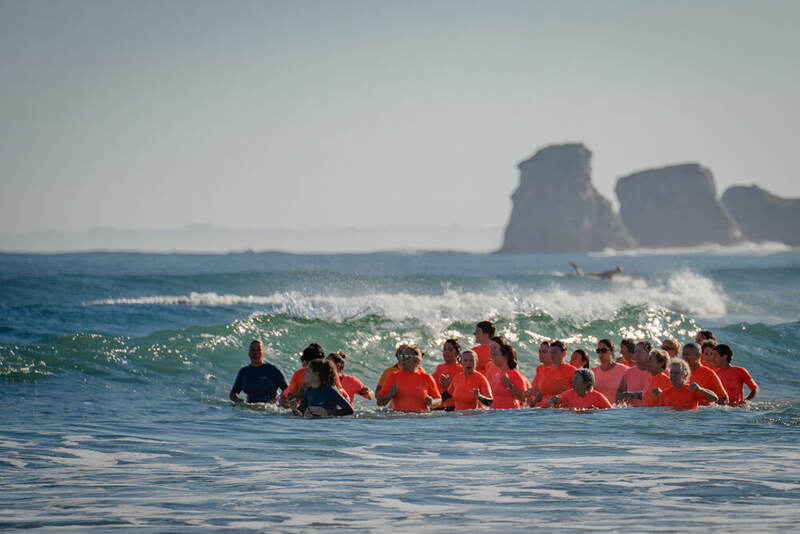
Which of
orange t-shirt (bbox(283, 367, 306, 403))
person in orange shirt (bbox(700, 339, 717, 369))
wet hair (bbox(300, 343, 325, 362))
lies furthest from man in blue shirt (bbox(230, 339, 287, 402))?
person in orange shirt (bbox(700, 339, 717, 369))

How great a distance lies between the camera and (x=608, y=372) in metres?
13.1

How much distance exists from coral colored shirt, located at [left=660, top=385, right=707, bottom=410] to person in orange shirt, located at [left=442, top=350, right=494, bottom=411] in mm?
2412

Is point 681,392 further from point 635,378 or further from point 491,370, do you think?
point 491,370

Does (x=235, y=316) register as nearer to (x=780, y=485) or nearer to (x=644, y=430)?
(x=644, y=430)

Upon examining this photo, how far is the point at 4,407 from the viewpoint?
1350cm

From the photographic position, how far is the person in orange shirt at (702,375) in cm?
1209

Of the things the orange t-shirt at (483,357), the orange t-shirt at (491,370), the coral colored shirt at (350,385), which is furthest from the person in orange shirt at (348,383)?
the orange t-shirt at (483,357)

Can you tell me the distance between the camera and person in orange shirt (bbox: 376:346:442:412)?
41.6 feet

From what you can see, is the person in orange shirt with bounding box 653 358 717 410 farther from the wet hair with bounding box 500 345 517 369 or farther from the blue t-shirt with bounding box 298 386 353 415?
the blue t-shirt with bounding box 298 386 353 415

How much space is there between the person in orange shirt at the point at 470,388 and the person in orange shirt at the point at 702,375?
8.94 ft

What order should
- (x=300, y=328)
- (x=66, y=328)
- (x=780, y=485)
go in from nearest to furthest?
(x=780, y=485), (x=300, y=328), (x=66, y=328)

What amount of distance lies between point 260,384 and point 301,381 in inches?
32.0

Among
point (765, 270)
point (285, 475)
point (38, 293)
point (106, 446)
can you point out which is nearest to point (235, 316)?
point (38, 293)

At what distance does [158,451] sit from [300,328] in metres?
14.0
